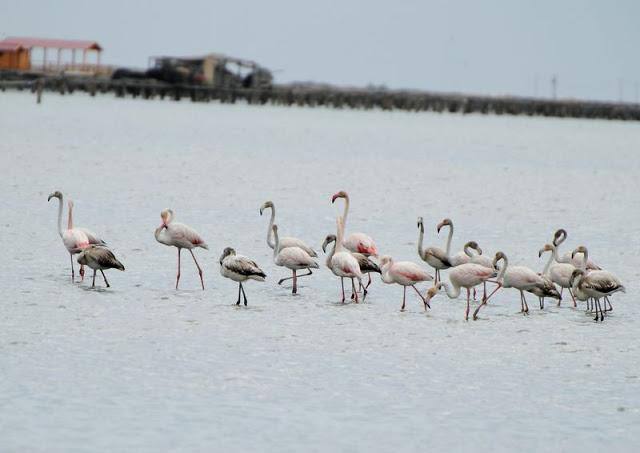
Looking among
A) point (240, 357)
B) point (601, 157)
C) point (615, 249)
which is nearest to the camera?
point (240, 357)

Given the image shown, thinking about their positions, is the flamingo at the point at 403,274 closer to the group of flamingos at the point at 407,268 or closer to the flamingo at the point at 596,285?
the group of flamingos at the point at 407,268

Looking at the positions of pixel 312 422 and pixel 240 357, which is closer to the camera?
pixel 312 422

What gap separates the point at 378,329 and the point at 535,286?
2.25 meters

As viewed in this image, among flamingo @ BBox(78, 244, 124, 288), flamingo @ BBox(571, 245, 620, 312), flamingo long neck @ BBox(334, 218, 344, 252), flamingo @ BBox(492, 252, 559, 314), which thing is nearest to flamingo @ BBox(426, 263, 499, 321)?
flamingo @ BBox(492, 252, 559, 314)

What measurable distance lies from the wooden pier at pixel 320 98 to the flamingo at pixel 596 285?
10129 centimetres

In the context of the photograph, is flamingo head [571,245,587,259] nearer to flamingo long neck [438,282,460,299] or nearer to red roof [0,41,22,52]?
flamingo long neck [438,282,460,299]

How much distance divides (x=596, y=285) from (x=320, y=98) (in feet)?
410

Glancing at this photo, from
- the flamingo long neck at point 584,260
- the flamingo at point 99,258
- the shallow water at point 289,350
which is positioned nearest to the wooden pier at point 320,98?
the shallow water at point 289,350

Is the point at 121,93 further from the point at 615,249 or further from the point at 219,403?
the point at 219,403

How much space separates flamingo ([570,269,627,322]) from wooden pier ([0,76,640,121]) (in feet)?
332

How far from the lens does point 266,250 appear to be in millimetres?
21703

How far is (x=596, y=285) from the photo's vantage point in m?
15.5

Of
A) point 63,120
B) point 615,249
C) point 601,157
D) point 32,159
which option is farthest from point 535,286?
point 63,120

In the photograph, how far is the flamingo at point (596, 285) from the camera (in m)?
15.5
